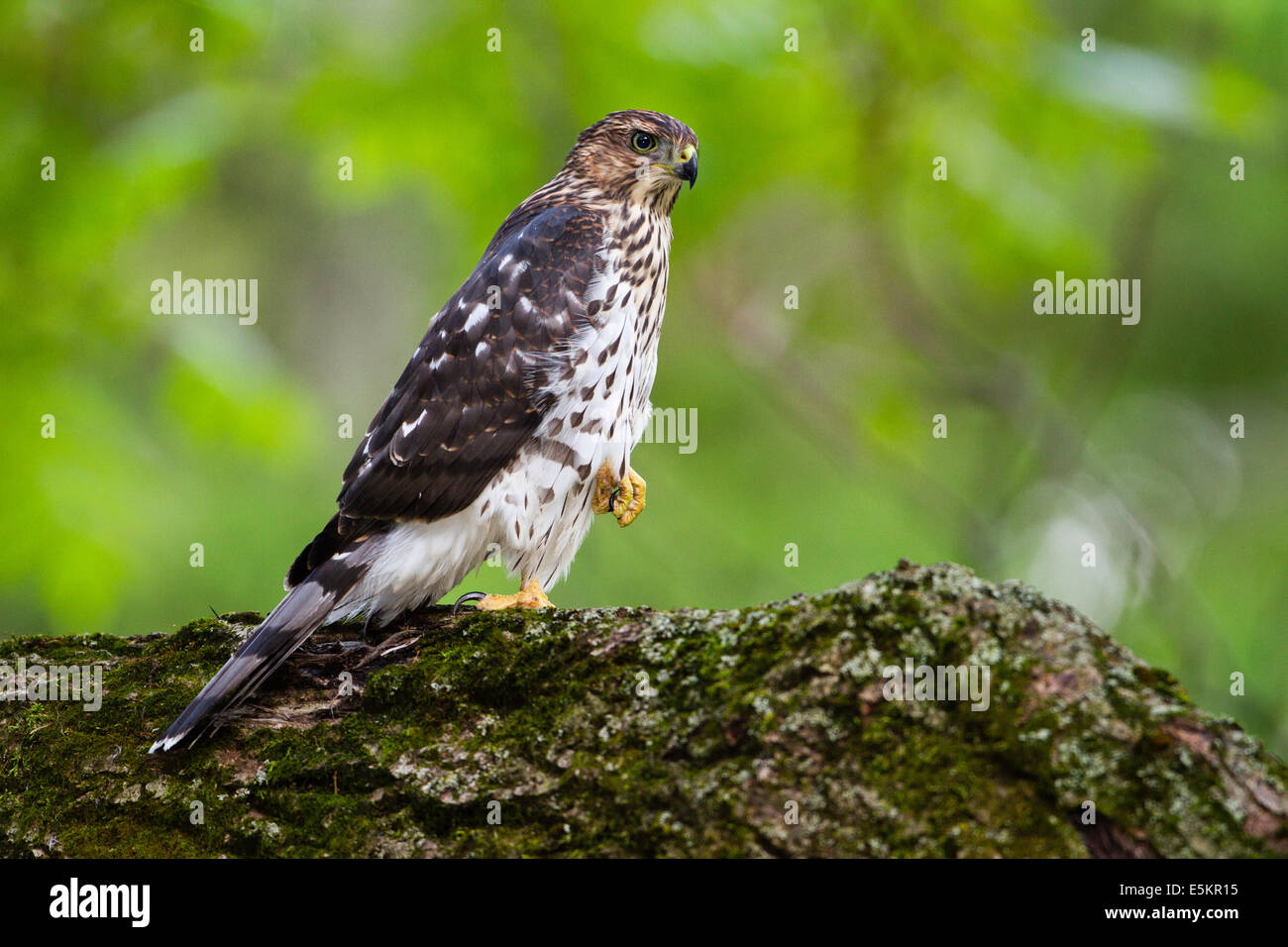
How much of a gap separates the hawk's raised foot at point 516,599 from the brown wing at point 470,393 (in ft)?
1.29

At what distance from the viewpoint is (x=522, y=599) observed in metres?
4.66

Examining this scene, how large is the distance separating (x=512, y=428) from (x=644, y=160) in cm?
165

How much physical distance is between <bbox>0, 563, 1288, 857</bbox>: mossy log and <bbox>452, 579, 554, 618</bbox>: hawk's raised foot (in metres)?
0.84

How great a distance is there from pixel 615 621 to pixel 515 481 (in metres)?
1.37

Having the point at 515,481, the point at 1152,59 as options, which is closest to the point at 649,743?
the point at 515,481

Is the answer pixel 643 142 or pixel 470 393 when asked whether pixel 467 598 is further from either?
pixel 643 142

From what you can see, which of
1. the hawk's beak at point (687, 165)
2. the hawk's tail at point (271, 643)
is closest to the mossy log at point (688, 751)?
the hawk's tail at point (271, 643)

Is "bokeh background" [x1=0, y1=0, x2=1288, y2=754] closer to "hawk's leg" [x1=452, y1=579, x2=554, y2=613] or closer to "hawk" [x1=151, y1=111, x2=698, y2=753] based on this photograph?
"hawk" [x1=151, y1=111, x2=698, y2=753]

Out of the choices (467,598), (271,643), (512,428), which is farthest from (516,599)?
(271,643)

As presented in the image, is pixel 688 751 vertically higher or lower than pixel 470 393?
lower

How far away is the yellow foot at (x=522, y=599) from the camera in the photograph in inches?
179

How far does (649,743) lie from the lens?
9.77ft

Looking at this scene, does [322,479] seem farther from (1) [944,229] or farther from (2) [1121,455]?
(2) [1121,455]

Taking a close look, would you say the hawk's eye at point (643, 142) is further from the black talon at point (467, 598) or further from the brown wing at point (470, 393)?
the black talon at point (467, 598)
